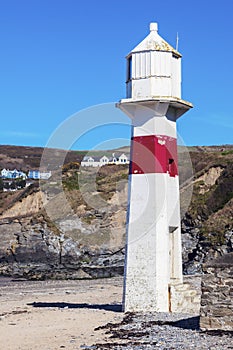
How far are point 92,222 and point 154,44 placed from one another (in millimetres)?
38025

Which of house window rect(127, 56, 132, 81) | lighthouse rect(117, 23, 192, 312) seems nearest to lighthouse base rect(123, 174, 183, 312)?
lighthouse rect(117, 23, 192, 312)

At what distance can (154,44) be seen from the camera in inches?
629

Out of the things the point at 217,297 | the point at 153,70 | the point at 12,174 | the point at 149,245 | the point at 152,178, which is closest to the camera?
the point at 217,297

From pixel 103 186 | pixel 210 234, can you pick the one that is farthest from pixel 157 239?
pixel 103 186

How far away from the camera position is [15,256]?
5019cm

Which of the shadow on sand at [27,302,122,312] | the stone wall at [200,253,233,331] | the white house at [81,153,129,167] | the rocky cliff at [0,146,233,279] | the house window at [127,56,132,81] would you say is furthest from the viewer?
the white house at [81,153,129,167]

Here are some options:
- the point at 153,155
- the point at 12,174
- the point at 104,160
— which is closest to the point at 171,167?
the point at 153,155

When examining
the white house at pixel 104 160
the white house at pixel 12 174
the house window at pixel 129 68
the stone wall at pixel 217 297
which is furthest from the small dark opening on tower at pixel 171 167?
the white house at pixel 12 174

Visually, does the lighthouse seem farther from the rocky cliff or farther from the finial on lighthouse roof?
the rocky cliff

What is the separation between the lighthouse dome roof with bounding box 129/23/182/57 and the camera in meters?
15.9

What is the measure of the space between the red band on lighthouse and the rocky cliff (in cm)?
2293

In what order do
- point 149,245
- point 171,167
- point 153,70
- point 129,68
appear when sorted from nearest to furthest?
point 149,245 → point 153,70 → point 171,167 → point 129,68

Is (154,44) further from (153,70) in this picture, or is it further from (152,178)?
(152,178)

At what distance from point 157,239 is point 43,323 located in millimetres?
3353
